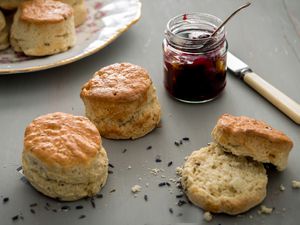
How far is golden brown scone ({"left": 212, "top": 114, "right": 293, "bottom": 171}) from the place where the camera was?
1966mm

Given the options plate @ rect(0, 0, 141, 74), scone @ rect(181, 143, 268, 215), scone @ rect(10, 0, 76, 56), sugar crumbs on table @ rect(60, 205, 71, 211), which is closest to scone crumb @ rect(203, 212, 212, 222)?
scone @ rect(181, 143, 268, 215)

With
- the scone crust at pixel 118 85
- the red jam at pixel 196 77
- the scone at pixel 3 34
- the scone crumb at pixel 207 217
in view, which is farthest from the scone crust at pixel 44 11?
the scone crumb at pixel 207 217

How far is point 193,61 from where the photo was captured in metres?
2.35

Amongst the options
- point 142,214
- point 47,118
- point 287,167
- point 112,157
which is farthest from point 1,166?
point 287,167

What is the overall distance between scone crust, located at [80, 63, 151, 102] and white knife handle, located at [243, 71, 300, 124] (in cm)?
52

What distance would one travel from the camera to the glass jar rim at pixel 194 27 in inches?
91.8

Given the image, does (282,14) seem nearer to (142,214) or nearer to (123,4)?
(123,4)

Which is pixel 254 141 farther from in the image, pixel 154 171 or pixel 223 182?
pixel 154 171

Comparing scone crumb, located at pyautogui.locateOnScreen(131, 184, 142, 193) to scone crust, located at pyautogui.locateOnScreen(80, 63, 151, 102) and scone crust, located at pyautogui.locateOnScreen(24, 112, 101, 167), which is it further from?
scone crust, located at pyautogui.locateOnScreen(80, 63, 151, 102)

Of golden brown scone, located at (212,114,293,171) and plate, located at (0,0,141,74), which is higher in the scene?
golden brown scone, located at (212,114,293,171)

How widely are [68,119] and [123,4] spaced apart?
1044 millimetres

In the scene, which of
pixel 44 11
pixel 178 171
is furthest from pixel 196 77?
pixel 44 11

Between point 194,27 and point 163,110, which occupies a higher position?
point 194,27

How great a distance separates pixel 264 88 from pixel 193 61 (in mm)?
342
